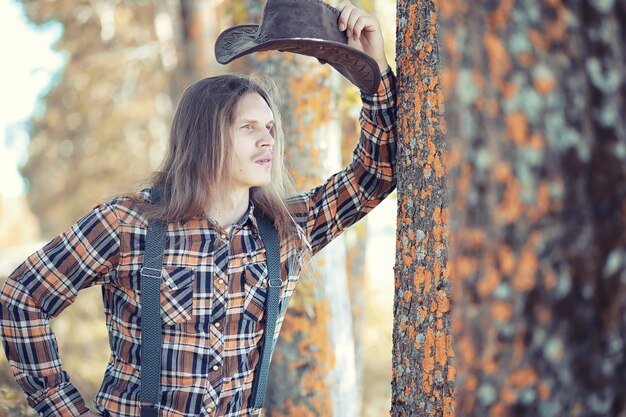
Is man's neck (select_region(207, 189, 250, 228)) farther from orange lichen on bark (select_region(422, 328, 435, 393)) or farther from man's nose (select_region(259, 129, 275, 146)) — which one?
orange lichen on bark (select_region(422, 328, 435, 393))

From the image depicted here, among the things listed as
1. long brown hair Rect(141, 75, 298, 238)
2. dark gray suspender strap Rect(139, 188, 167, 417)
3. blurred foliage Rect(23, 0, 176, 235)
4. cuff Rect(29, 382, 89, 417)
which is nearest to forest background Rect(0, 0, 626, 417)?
long brown hair Rect(141, 75, 298, 238)

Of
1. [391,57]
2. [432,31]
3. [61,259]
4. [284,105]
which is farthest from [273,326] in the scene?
[391,57]

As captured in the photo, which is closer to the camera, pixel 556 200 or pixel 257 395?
pixel 556 200

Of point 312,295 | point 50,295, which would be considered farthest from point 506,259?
point 312,295

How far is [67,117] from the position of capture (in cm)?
1515

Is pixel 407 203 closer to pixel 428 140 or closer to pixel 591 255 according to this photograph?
pixel 428 140

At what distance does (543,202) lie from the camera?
54.9 inches

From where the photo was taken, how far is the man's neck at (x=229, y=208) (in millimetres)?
3145

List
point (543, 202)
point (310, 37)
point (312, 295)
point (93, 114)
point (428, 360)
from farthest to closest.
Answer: point (93, 114) → point (312, 295) → point (310, 37) → point (428, 360) → point (543, 202)

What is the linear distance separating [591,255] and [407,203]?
1.26m

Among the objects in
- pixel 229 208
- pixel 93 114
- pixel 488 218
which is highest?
pixel 93 114

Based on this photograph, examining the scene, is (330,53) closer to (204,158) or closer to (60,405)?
(204,158)

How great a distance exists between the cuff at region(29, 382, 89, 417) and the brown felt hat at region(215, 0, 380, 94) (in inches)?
54.9

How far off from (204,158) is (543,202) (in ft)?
6.37
